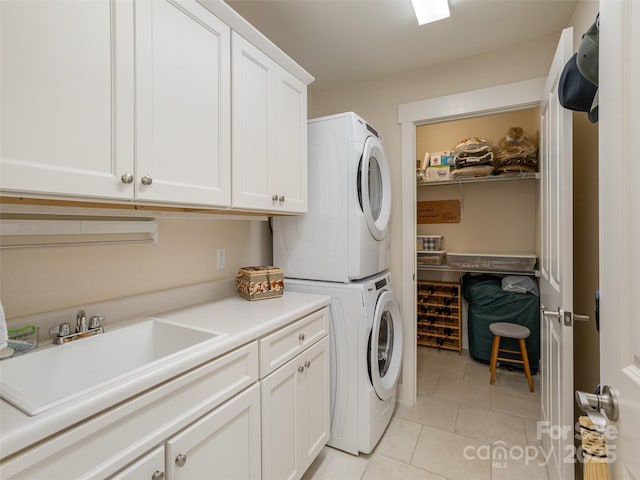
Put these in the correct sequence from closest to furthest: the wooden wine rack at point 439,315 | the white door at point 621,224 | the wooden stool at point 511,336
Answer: the white door at point 621,224
the wooden stool at point 511,336
the wooden wine rack at point 439,315

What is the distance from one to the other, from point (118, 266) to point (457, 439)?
7.05 ft

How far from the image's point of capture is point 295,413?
142cm

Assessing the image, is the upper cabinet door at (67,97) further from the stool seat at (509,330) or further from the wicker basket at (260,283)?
the stool seat at (509,330)

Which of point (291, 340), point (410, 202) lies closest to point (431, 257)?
point (410, 202)

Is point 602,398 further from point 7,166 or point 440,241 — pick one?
point 440,241

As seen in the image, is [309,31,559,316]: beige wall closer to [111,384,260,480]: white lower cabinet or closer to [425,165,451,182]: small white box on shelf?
[425,165,451,182]: small white box on shelf

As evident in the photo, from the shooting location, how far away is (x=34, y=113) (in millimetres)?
784

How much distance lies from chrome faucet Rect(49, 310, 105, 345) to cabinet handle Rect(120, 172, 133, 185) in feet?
1.75

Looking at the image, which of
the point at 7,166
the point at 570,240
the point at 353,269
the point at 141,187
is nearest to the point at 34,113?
the point at 7,166

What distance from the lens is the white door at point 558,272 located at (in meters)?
1.24

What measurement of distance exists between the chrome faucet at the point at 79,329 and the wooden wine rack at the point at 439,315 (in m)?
3.02

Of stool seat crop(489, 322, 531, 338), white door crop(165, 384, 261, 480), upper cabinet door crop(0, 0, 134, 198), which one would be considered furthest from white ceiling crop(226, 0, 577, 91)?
stool seat crop(489, 322, 531, 338)

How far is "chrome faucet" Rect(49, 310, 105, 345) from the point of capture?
1.05m

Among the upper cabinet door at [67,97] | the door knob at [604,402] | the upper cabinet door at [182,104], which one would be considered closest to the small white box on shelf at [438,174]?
the upper cabinet door at [182,104]
